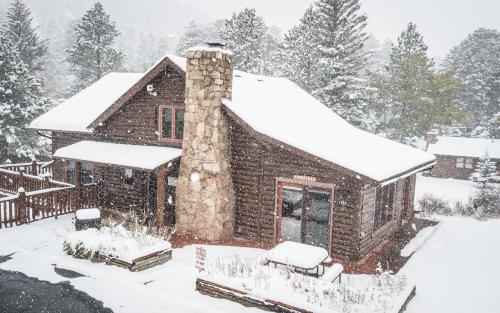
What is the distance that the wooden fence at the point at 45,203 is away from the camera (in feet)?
45.3

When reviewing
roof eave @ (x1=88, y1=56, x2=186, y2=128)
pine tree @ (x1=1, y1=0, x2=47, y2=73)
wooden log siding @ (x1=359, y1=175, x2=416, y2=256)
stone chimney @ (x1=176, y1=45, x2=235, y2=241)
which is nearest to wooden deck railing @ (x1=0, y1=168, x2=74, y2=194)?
roof eave @ (x1=88, y1=56, x2=186, y2=128)

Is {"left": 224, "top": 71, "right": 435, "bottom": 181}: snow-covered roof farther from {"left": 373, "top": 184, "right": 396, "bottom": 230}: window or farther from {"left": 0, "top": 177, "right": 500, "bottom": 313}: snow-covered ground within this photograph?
{"left": 0, "top": 177, "right": 500, "bottom": 313}: snow-covered ground

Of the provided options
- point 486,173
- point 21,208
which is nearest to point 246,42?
point 486,173

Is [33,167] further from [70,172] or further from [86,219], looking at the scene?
[86,219]

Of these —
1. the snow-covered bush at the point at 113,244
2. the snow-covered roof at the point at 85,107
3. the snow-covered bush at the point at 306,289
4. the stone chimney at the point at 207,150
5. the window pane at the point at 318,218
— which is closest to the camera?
the snow-covered bush at the point at 306,289

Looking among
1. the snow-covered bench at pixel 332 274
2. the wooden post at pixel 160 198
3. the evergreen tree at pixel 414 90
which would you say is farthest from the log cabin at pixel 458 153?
the snow-covered bench at pixel 332 274

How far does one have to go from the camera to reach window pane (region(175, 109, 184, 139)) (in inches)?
595

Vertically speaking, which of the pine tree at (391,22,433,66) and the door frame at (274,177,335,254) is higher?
the pine tree at (391,22,433,66)

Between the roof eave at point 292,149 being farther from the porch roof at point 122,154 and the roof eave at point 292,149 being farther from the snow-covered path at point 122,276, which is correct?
the snow-covered path at point 122,276

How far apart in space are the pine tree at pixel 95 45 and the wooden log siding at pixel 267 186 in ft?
99.8

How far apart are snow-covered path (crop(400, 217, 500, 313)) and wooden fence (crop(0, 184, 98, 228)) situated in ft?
39.9

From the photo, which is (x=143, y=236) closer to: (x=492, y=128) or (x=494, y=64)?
(x=492, y=128)

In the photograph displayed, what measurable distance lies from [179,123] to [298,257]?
25.0ft

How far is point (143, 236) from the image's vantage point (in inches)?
443
